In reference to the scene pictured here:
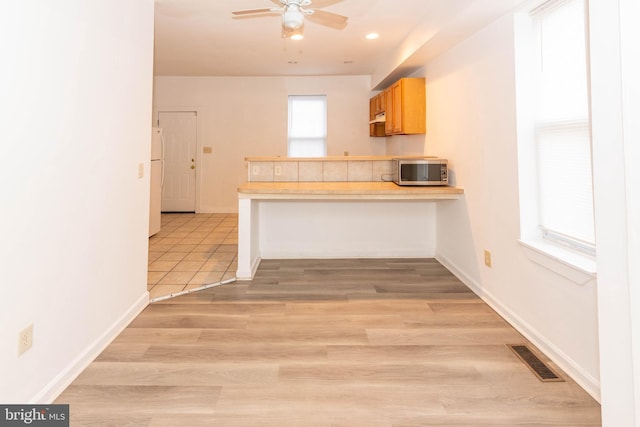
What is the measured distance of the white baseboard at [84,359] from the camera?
160 centimetres

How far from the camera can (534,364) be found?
195 cm

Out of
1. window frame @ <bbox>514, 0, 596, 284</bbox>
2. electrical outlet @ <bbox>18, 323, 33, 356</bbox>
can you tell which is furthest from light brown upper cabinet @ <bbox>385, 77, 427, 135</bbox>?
electrical outlet @ <bbox>18, 323, 33, 356</bbox>

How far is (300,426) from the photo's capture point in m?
1.48

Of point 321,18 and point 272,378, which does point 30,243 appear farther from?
point 321,18

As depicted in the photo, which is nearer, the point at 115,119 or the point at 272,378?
the point at 272,378

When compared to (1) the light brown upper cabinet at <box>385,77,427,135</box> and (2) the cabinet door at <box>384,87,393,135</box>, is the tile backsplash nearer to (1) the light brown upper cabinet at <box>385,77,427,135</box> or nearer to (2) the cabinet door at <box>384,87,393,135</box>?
(1) the light brown upper cabinet at <box>385,77,427,135</box>

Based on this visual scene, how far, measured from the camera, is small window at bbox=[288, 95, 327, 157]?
7051 millimetres

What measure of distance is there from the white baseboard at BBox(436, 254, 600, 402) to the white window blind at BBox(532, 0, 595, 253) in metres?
0.56

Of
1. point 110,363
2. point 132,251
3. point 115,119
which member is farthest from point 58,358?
point 115,119

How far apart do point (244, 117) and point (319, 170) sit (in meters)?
3.59

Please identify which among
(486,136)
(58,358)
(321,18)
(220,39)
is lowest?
(58,358)

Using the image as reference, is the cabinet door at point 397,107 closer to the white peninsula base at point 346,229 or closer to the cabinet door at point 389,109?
the cabinet door at point 389,109

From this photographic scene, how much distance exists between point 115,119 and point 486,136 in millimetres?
2561

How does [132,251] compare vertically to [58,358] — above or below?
above
